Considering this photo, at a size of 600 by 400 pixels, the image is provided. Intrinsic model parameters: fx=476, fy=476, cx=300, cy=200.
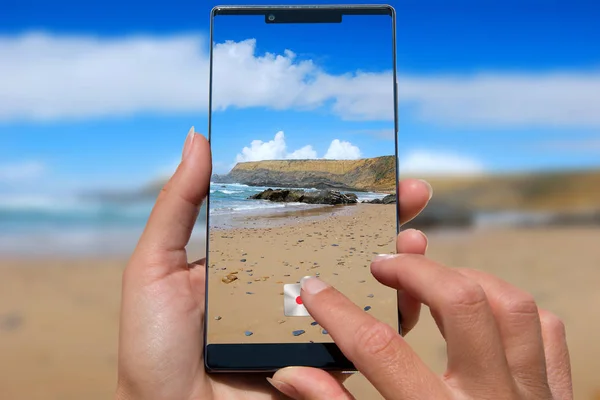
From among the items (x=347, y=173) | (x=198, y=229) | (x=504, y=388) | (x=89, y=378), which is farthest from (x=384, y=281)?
(x=198, y=229)

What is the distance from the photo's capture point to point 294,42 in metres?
2.05

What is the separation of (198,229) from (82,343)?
12.9ft

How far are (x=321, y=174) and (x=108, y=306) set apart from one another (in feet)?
20.0

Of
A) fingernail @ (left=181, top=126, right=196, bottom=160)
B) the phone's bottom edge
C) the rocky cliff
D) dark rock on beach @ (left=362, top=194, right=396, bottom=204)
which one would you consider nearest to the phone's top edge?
fingernail @ (left=181, top=126, right=196, bottom=160)

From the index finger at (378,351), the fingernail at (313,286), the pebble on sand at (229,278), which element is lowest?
the index finger at (378,351)

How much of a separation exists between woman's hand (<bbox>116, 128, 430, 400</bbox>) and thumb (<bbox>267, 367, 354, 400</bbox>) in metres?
0.32

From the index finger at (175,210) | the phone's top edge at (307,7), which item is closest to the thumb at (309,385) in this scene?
the index finger at (175,210)

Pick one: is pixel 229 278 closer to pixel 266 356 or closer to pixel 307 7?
pixel 266 356

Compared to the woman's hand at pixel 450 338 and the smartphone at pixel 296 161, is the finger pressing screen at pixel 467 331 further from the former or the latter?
the smartphone at pixel 296 161

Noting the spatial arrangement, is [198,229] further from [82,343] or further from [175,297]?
[175,297]

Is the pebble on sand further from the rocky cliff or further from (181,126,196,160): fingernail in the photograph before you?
(181,126,196,160): fingernail

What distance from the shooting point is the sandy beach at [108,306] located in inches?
194

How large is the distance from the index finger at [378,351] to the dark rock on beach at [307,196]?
0.84 m

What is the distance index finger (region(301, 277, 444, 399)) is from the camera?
1.20 meters
